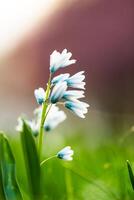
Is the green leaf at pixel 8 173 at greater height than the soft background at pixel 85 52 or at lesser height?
lesser

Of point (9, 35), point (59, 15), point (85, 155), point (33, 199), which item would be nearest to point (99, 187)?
point (33, 199)

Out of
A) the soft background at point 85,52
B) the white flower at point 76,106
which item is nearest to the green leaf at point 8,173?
the white flower at point 76,106

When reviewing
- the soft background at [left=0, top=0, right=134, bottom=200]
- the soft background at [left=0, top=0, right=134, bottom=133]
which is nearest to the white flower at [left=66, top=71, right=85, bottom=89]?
the soft background at [left=0, top=0, right=134, bottom=200]

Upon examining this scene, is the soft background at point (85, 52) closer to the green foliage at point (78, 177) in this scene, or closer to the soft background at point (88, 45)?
the soft background at point (88, 45)

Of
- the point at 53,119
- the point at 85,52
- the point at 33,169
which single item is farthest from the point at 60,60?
the point at 85,52

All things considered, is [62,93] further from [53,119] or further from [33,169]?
[53,119]

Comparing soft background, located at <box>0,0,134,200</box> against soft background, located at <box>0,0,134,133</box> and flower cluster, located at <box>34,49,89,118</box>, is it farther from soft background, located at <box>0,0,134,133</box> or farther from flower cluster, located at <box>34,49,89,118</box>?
flower cluster, located at <box>34,49,89,118</box>

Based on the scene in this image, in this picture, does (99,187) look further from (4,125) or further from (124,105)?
(124,105)
